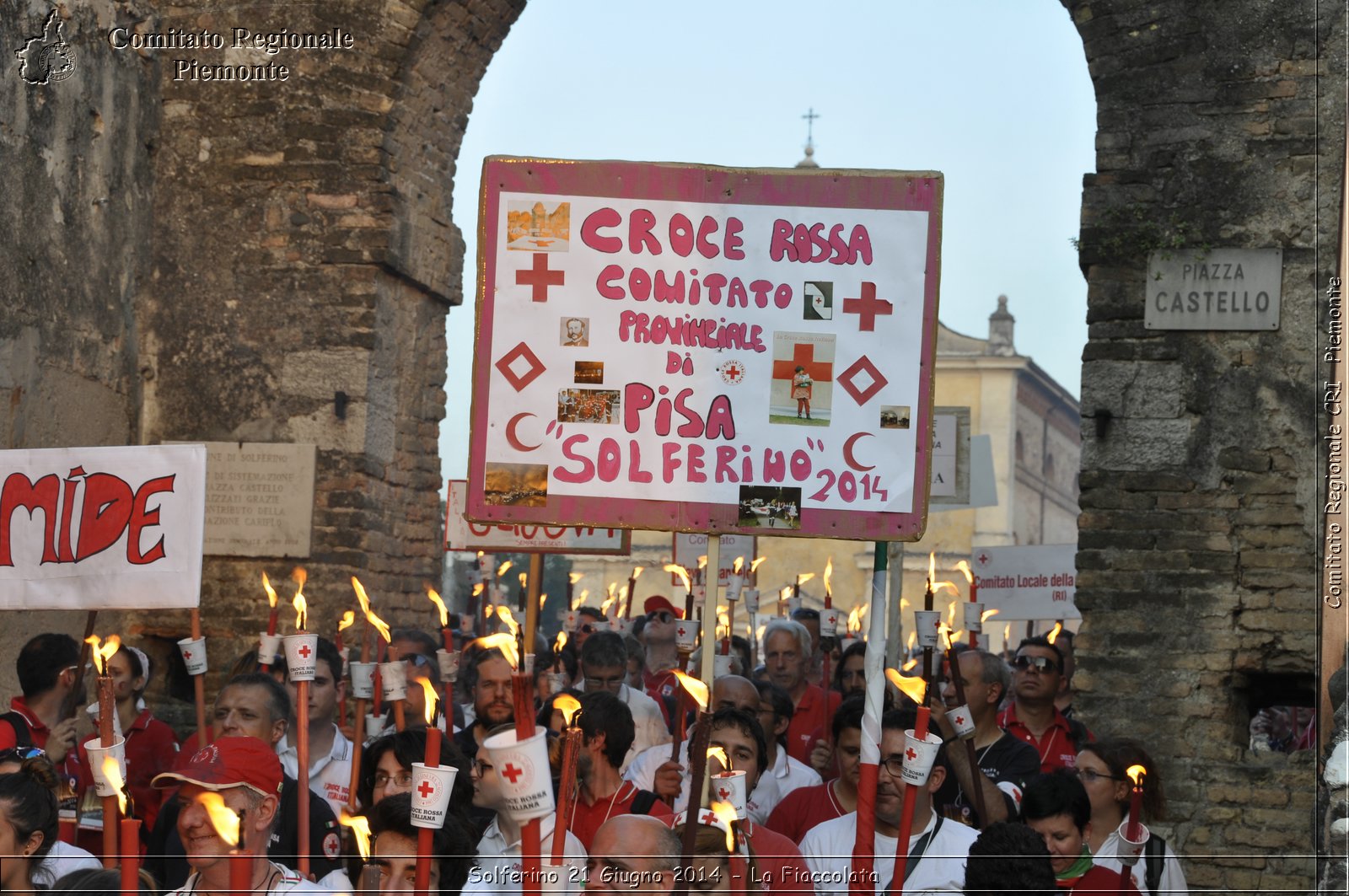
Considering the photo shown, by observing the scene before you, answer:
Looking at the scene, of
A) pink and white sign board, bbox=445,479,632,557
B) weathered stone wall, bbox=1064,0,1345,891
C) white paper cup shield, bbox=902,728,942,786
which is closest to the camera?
white paper cup shield, bbox=902,728,942,786

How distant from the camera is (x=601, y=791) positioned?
5.46 meters

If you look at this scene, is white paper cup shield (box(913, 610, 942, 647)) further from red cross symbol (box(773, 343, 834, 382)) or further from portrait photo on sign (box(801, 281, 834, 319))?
portrait photo on sign (box(801, 281, 834, 319))

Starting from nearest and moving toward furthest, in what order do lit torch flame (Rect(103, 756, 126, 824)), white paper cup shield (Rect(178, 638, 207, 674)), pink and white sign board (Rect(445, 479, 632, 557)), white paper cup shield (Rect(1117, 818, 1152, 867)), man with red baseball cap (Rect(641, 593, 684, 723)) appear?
lit torch flame (Rect(103, 756, 126, 824))
white paper cup shield (Rect(1117, 818, 1152, 867))
white paper cup shield (Rect(178, 638, 207, 674))
pink and white sign board (Rect(445, 479, 632, 557))
man with red baseball cap (Rect(641, 593, 684, 723))

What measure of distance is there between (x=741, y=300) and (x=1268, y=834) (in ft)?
15.4

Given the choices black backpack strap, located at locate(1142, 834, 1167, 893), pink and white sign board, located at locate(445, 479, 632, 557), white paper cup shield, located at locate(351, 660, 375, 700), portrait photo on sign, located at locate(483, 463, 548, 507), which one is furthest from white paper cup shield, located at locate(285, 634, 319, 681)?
pink and white sign board, located at locate(445, 479, 632, 557)

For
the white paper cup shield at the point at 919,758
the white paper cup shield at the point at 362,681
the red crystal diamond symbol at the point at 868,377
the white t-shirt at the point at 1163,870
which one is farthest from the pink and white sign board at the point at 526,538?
the white paper cup shield at the point at 919,758

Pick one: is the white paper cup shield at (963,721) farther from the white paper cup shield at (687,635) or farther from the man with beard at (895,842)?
the white paper cup shield at (687,635)

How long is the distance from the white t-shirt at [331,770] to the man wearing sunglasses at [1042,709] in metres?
2.89

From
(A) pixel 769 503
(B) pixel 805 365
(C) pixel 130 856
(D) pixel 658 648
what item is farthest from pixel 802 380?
(D) pixel 658 648

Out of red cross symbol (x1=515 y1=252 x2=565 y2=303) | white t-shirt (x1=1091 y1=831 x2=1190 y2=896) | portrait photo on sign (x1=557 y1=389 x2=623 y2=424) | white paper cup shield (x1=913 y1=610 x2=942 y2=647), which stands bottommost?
white t-shirt (x1=1091 y1=831 x2=1190 y2=896)

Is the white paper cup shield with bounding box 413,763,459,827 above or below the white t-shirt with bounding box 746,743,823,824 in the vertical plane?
above

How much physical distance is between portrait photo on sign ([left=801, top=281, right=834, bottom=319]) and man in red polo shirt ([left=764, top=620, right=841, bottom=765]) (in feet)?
10.7

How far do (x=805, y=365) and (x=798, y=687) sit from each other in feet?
13.3

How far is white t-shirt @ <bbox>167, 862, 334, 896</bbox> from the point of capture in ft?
13.3
